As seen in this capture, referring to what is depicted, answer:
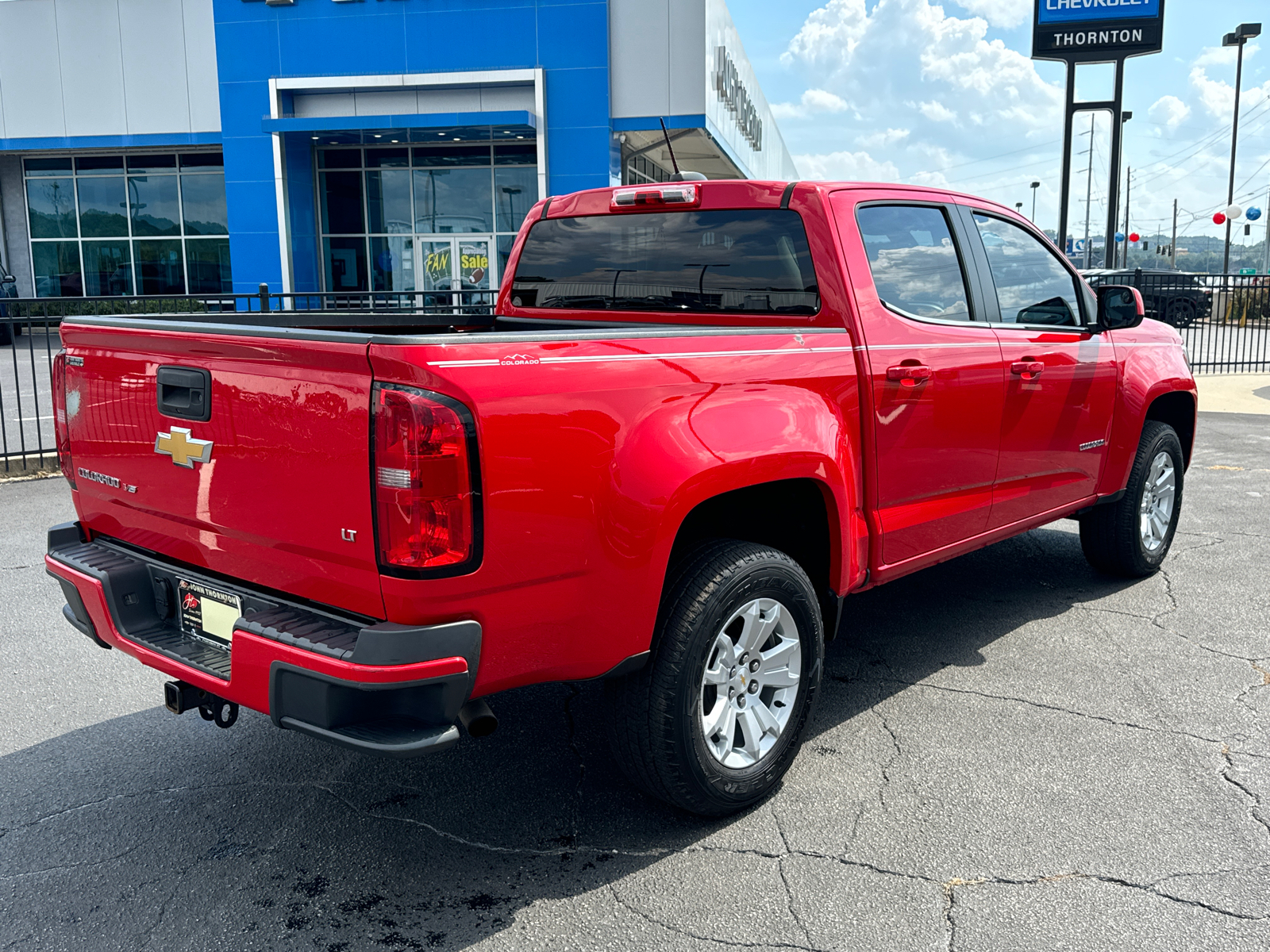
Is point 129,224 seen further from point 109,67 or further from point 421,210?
point 421,210

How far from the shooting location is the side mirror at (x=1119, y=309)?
5.04 metres

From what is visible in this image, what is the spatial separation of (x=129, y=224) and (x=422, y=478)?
30.9 metres

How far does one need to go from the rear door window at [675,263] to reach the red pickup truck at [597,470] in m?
0.01

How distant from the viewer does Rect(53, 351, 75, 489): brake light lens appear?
3475 millimetres

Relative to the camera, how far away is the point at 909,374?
388cm

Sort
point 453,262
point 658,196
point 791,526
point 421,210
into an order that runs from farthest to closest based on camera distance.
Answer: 1. point 453,262
2. point 421,210
3. point 658,196
4. point 791,526

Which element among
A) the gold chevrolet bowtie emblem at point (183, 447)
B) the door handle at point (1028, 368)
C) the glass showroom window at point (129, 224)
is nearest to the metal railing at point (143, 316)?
the gold chevrolet bowtie emblem at point (183, 447)

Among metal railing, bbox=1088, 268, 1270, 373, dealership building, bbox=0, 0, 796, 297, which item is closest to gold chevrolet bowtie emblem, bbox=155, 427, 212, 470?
metal railing, bbox=1088, 268, 1270, 373

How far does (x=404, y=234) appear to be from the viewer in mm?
25891

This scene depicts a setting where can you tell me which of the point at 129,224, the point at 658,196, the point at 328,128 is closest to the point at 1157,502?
the point at 658,196

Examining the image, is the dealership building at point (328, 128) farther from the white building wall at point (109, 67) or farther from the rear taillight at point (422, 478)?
the rear taillight at point (422, 478)

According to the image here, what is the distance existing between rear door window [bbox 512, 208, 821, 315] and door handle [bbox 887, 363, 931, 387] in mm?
362

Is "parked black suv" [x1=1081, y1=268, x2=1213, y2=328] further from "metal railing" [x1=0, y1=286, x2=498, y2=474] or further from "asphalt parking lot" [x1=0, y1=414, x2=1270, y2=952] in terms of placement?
"asphalt parking lot" [x1=0, y1=414, x2=1270, y2=952]

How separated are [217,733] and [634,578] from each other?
2036mm
